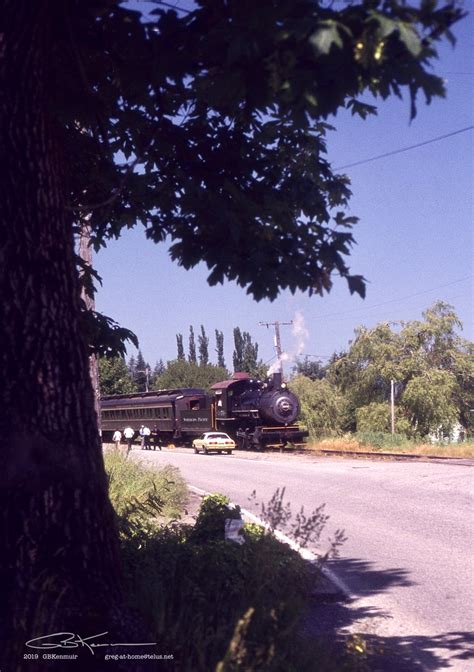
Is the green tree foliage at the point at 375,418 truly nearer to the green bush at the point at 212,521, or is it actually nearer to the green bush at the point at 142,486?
the green bush at the point at 142,486

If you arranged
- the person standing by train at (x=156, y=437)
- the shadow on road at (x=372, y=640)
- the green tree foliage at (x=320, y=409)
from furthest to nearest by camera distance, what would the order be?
the green tree foliage at (x=320, y=409) → the person standing by train at (x=156, y=437) → the shadow on road at (x=372, y=640)

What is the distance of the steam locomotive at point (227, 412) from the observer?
35.5m

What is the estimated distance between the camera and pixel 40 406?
3.90m

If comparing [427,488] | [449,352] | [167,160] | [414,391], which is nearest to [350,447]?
[414,391]

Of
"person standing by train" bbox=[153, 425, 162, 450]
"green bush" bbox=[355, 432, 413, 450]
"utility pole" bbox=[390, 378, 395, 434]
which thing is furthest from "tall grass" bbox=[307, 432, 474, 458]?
"person standing by train" bbox=[153, 425, 162, 450]

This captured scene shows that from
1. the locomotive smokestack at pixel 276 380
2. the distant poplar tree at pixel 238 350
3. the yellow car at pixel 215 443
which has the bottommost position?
the yellow car at pixel 215 443

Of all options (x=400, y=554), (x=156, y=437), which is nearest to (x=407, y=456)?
(x=400, y=554)

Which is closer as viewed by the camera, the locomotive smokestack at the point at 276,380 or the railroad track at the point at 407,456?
the railroad track at the point at 407,456

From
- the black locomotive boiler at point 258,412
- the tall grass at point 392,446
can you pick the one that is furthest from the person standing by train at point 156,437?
the tall grass at point 392,446

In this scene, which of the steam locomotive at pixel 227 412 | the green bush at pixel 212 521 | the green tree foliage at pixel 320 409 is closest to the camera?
the green bush at pixel 212 521

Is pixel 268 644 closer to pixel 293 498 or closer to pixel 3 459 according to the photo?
pixel 3 459

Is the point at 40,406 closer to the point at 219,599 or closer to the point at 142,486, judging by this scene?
the point at 219,599

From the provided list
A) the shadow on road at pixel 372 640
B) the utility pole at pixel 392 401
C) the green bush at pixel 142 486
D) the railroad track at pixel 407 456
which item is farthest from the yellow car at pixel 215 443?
the shadow on road at pixel 372 640

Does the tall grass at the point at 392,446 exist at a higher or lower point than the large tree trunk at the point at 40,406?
lower
